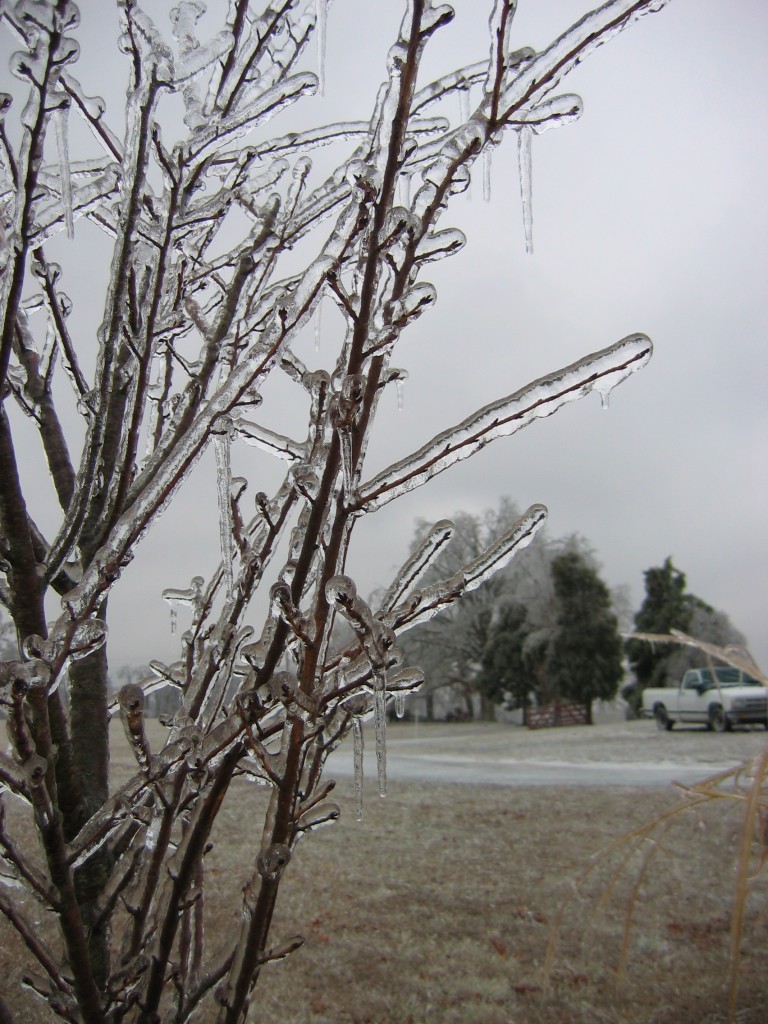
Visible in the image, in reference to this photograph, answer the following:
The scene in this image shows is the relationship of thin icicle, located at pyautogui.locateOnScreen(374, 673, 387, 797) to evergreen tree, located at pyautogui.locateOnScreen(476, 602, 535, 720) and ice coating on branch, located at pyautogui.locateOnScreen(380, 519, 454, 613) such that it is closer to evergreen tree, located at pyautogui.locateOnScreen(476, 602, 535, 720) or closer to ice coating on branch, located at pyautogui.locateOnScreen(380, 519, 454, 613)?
ice coating on branch, located at pyautogui.locateOnScreen(380, 519, 454, 613)

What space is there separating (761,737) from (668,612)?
1244 cm

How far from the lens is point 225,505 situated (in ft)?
3.24

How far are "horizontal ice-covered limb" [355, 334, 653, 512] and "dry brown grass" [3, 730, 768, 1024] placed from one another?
1.21m

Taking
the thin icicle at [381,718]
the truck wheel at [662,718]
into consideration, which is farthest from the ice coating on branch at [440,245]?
the truck wheel at [662,718]

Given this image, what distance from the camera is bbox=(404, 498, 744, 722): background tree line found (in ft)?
68.3

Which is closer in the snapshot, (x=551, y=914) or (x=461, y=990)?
(x=461, y=990)

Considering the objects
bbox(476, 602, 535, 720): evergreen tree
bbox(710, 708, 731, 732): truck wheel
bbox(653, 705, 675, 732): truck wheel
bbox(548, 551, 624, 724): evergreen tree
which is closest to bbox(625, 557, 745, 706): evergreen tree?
bbox(548, 551, 624, 724): evergreen tree

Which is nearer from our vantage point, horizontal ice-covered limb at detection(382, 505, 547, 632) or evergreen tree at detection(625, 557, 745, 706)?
horizontal ice-covered limb at detection(382, 505, 547, 632)

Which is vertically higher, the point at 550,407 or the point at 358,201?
the point at 358,201

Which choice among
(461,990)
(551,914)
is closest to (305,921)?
(461,990)

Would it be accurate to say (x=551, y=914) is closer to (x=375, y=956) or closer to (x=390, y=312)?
(x=375, y=956)

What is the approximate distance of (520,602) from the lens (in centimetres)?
2466

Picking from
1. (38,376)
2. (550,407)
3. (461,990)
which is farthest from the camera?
(461,990)

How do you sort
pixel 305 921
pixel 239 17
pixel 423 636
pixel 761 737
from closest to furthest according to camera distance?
pixel 239 17 < pixel 305 921 < pixel 761 737 < pixel 423 636
